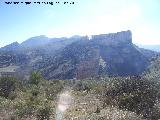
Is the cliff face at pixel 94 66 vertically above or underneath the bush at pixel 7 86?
underneath

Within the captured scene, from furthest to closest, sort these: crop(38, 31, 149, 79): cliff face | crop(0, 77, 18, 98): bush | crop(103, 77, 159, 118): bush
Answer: crop(38, 31, 149, 79): cliff face → crop(0, 77, 18, 98): bush → crop(103, 77, 159, 118): bush

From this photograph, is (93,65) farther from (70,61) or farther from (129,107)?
(129,107)

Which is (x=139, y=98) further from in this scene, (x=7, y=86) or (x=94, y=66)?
(x=94, y=66)

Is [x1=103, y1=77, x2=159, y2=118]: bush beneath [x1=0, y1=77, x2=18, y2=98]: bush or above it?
above

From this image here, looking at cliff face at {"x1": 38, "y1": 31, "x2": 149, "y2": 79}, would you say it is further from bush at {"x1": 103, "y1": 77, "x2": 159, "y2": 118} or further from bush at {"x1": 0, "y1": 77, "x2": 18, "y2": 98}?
bush at {"x1": 103, "y1": 77, "x2": 159, "y2": 118}

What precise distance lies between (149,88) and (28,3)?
21682 mm

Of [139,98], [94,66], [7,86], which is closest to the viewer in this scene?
[139,98]

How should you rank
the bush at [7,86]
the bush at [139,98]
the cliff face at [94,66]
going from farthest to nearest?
the cliff face at [94,66] → the bush at [7,86] → the bush at [139,98]

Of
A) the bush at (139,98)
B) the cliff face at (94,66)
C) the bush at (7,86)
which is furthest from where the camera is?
the cliff face at (94,66)

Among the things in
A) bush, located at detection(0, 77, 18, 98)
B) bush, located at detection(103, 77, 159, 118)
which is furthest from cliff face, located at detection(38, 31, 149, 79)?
bush, located at detection(103, 77, 159, 118)

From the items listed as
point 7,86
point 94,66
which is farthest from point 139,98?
point 94,66

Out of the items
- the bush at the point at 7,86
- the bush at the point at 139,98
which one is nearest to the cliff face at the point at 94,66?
the bush at the point at 7,86

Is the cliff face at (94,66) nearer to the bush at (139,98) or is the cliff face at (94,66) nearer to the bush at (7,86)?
the bush at (7,86)

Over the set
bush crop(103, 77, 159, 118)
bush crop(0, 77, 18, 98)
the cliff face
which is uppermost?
bush crop(103, 77, 159, 118)
